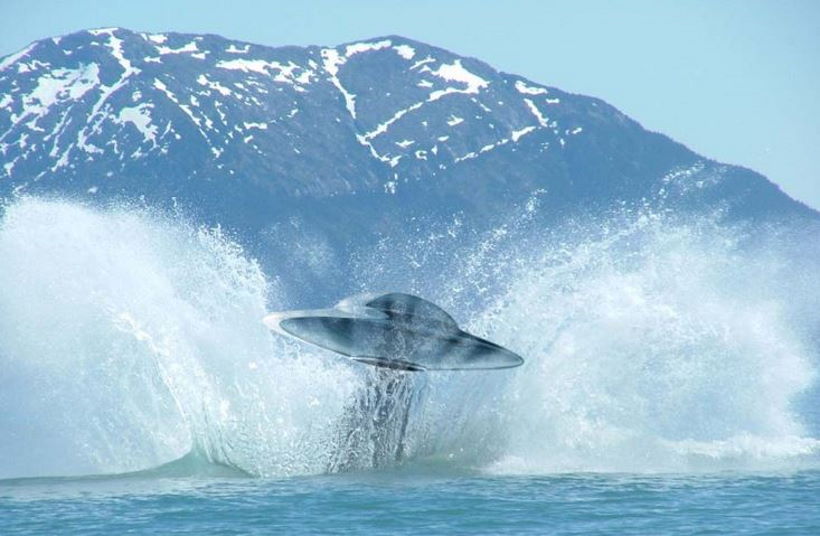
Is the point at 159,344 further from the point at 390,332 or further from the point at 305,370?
the point at 390,332

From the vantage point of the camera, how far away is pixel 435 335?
35.8 m

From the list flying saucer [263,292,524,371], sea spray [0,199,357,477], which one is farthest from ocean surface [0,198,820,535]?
flying saucer [263,292,524,371]

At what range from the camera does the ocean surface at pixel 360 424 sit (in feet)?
99.9

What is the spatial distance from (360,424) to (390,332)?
3313 millimetres

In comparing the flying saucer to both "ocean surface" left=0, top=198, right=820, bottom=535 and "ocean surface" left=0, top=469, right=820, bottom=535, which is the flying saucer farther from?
"ocean surface" left=0, top=469, right=820, bottom=535

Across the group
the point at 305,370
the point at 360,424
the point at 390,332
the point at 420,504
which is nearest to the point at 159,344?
the point at 305,370

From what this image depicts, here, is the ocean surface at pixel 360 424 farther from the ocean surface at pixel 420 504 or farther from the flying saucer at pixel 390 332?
the flying saucer at pixel 390 332

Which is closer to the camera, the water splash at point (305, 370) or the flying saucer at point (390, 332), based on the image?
the flying saucer at point (390, 332)

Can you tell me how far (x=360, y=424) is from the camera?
37406 mm

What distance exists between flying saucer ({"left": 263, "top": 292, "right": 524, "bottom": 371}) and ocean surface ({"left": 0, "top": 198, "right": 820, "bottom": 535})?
120 centimetres

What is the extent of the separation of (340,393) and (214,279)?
625 centimetres

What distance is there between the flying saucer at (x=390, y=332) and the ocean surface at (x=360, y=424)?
120 cm

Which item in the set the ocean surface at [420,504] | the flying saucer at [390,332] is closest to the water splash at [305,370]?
the flying saucer at [390,332]

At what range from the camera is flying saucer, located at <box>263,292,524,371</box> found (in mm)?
35500
